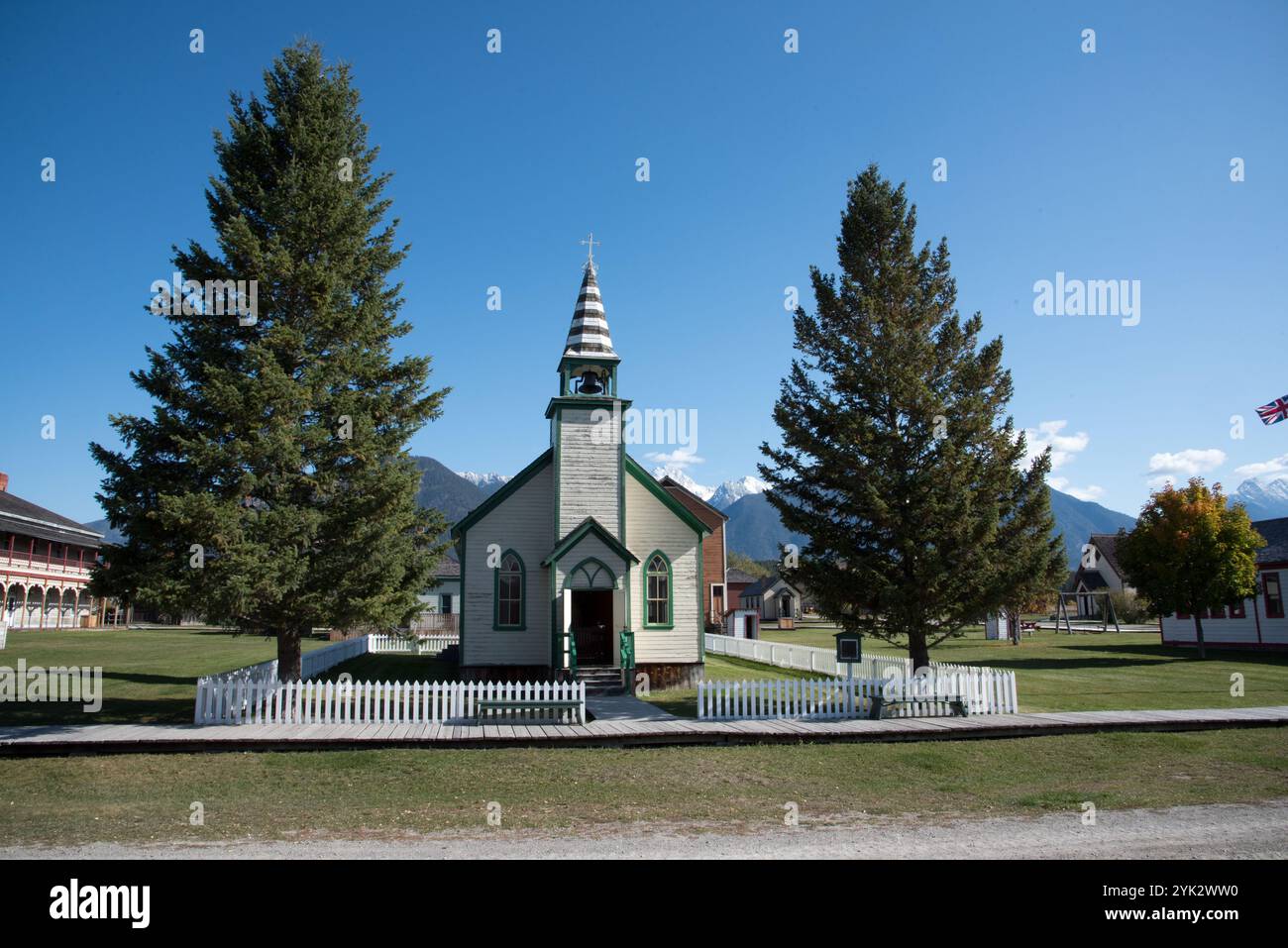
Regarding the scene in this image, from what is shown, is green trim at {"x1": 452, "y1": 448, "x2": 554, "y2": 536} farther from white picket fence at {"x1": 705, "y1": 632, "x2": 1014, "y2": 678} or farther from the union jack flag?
the union jack flag

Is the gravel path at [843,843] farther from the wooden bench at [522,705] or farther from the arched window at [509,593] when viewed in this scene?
the arched window at [509,593]

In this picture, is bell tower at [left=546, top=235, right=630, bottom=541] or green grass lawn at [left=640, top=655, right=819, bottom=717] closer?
Result: green grass lawn at [left=640, top=655, right=819, bottom=717]

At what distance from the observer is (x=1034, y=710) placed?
18562mm

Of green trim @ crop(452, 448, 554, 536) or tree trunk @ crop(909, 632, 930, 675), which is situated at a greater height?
green trim @ crop(452, 448, 554, 536)

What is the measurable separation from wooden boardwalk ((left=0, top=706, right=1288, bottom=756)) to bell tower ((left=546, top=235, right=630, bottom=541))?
7.44 m

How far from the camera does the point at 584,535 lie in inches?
880

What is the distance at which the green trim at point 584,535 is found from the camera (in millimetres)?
22109

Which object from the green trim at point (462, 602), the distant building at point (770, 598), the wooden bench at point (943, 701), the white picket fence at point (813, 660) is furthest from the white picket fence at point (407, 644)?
the distant building at point (770, 598)

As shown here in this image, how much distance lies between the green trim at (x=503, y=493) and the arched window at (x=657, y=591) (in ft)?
14.5

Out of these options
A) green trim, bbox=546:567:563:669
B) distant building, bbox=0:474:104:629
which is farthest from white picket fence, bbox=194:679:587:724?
distant building, bbox=0:474:104:629

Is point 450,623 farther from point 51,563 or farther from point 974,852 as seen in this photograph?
point 974,852

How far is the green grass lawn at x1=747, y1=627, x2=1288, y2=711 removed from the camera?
67.2ft

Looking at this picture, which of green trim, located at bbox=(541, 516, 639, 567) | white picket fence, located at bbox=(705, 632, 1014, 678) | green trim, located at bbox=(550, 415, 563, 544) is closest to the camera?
white picket fence, located at bbox=(705, 632, 1014, 678)
